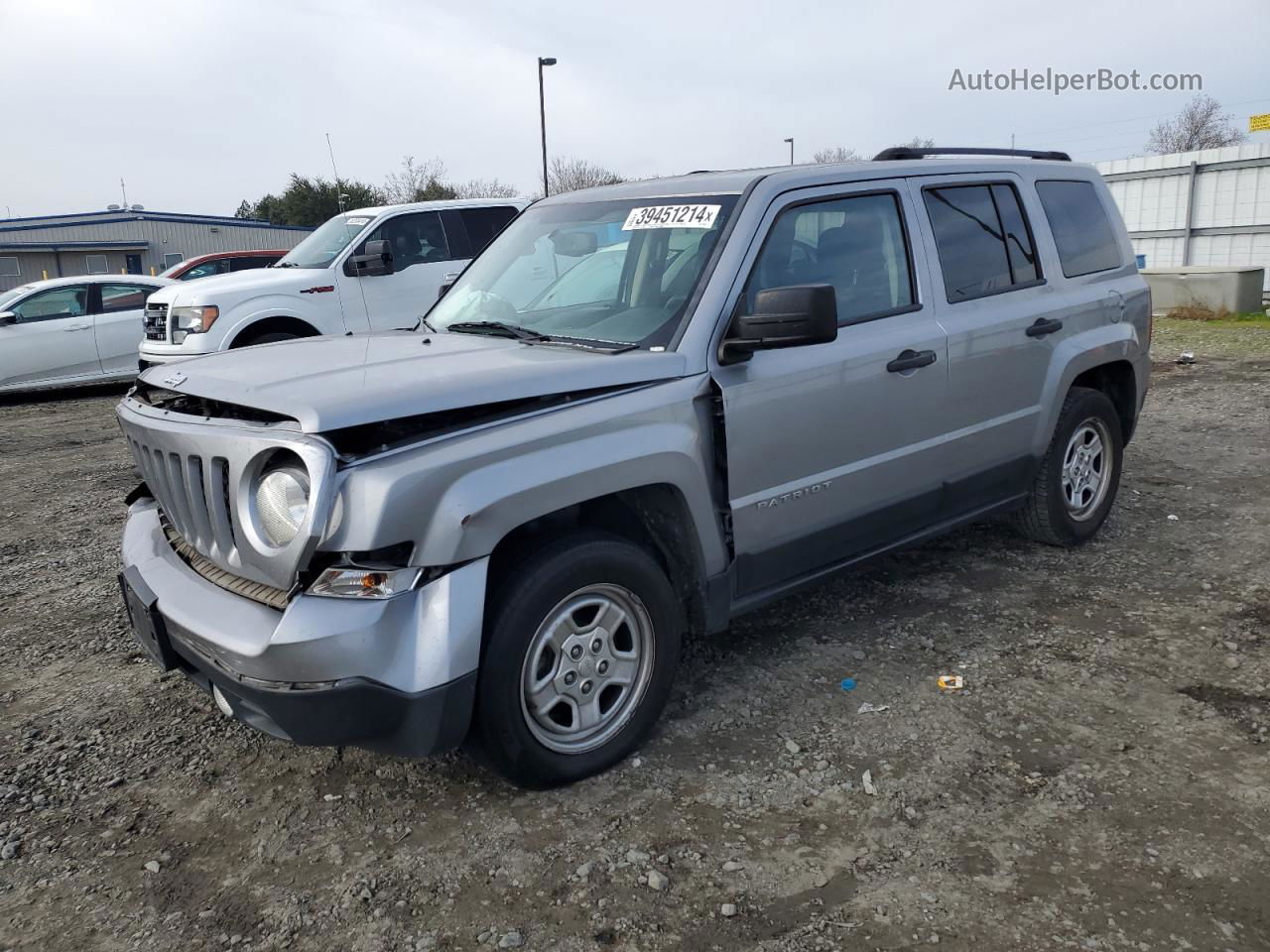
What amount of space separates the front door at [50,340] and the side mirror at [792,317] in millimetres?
11704

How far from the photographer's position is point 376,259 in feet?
28.3

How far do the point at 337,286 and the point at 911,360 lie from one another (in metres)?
6.80

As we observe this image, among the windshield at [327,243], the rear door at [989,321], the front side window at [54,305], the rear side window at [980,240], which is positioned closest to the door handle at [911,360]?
the rear door at [989,321]

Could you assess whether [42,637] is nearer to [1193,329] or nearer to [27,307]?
[27,307]

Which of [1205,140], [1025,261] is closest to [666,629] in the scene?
[1025,261]

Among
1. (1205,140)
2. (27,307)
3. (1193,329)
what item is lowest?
(1193,329)

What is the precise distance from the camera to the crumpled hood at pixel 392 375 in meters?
2.65

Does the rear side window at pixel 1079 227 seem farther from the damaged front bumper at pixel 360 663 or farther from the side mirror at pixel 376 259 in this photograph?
the side mirror at pixel 376 259

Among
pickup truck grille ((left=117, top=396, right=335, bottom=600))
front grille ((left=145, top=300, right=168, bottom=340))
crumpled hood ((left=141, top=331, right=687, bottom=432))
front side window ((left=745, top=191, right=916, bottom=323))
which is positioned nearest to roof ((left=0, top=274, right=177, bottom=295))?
front grille ((left=145, top=300, right=168, bottom=340))

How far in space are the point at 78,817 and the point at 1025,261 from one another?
443 cm

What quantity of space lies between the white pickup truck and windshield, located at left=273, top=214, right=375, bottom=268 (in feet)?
0.05

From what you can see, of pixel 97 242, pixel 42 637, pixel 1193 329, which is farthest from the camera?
pixel 97 242

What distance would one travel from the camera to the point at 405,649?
2586 mm

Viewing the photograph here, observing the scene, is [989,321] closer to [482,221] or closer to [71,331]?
[482,221]
